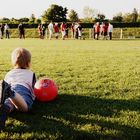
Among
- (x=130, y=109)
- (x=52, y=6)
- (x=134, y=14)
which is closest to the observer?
(x=130, y=109)

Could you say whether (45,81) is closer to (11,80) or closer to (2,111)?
(11,80)

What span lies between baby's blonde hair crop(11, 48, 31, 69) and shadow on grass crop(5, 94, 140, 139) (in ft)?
2.47

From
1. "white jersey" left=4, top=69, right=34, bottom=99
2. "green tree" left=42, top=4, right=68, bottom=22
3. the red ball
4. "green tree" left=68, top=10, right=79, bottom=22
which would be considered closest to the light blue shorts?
"white jersey" left=4, top=69, right=34, bottom=99

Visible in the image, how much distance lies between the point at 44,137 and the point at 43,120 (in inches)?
33.5

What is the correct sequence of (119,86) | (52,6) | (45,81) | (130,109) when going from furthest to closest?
(52,6) → (119,86) → (45,81) → (130,109)

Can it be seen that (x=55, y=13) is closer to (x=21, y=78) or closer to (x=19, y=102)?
(x=21, y=78)

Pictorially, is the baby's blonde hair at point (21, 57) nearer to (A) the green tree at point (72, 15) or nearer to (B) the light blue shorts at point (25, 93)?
(B) the light blue shorts at point (25, 93)

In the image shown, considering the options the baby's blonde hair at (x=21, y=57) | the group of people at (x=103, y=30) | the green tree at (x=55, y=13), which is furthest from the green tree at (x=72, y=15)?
the baby's blonde hair at (x=21, y=57)

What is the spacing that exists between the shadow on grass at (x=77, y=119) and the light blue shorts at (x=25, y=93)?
17 centimetres

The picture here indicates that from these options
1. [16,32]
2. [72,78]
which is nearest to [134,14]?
[16,32]

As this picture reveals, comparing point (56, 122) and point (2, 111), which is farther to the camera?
point (56, 122)

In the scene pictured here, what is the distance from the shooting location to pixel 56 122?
5.96 m

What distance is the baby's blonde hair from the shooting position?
22.2ft

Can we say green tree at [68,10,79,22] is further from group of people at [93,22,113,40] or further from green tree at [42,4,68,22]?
group of people at [93,22,113,40]
